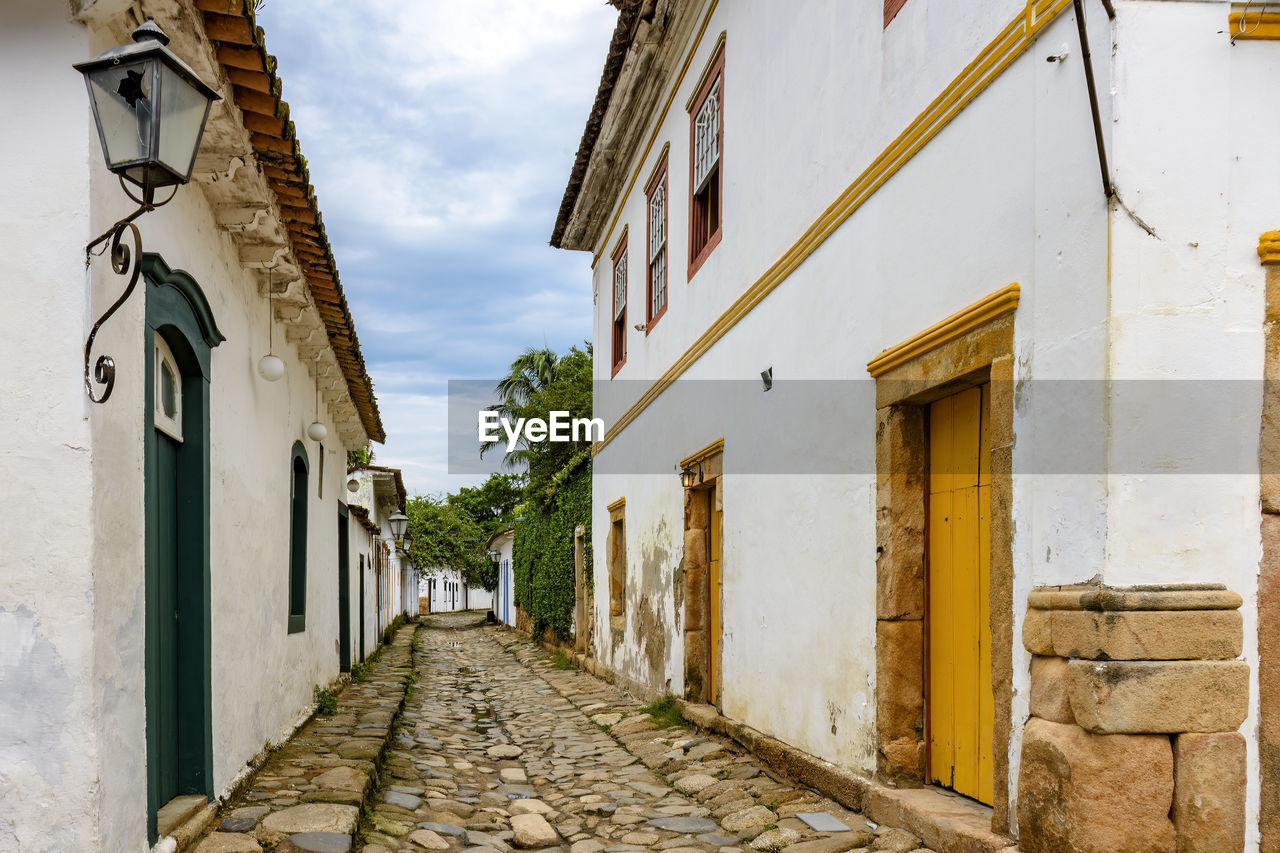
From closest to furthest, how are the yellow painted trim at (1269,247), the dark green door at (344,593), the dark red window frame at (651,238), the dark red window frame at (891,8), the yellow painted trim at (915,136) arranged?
the yellow painted trim at (1269,247) → the yellow painted trim at (915,136) → the dark red window frame at (891,8) → the dark red window frame at (651,238) → the dark green door at (344,593)

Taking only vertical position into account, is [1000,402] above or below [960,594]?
above

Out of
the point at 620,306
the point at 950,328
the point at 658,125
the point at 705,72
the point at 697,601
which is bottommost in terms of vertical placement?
the point at 697,601

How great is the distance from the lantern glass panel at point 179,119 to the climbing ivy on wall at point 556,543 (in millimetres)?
12174

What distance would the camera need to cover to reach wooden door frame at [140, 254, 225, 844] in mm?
4262

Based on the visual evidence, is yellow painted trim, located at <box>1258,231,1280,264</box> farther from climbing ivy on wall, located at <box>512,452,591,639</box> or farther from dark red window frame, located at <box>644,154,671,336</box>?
climbing ivy on wall, located at <box>512,452,591,639</box>

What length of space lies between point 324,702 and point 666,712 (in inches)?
115

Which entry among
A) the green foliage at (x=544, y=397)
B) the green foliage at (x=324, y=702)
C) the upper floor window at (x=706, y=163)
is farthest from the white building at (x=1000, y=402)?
the green foliage at (x=544, y=397)

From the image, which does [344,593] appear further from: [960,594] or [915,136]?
[915,136]

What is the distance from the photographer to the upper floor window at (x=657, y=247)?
10898mm

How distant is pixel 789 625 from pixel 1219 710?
3.45 meters

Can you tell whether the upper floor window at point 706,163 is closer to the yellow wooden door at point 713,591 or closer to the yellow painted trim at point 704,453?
the yellow painted trim at point 704,453

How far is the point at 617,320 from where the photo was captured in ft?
45.4

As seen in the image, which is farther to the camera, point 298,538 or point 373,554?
point 373,554

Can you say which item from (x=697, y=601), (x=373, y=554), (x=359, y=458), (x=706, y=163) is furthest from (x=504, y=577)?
(x=706, y=163)
